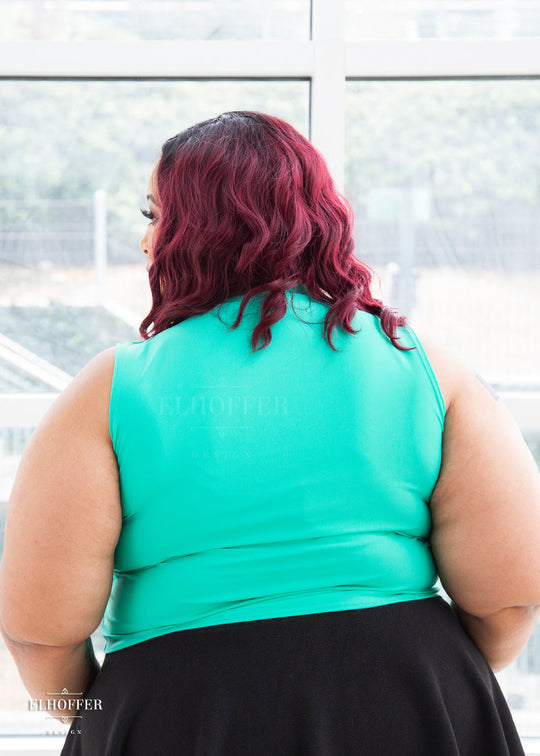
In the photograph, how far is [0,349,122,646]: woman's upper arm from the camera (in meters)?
0.86

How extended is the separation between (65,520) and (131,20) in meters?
1.17

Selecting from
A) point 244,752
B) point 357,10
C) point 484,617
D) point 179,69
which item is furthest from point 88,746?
point 357,10

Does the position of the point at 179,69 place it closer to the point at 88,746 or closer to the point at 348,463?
the point at 348,463

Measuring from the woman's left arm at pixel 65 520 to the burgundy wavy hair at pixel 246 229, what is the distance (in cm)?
15

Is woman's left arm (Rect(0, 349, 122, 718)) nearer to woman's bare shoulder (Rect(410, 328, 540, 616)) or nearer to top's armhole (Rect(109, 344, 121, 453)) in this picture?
top's armhole (Rect(109, 344, 121, 453))

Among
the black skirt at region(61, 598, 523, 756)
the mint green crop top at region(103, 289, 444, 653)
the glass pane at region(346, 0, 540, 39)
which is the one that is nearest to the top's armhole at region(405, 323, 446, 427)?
the mint green crop top at region(103, 289, 444, 653)

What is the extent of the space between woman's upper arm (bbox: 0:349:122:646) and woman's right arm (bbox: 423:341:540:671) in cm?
41

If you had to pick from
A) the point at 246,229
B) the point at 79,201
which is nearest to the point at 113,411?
the point at 246,229

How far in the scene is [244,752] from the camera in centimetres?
84

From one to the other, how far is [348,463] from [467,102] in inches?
41.9

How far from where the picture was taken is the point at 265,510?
84 cm

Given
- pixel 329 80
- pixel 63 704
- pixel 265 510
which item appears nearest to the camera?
pixel 265 510

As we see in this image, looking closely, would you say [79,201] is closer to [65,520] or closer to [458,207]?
[458,207]

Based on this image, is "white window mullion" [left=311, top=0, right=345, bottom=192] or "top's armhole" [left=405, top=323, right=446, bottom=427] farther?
"white window mullion" [left=311, top=0, right=345, bottom=192]
